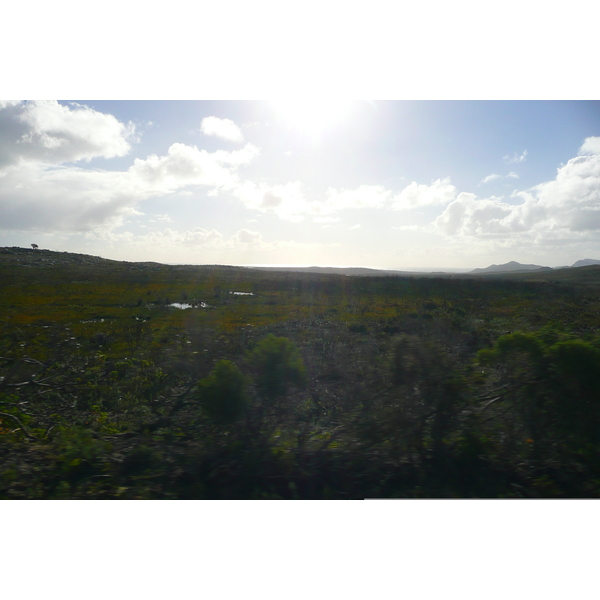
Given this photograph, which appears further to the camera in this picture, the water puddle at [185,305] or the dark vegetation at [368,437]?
the water puddle at [185,305]

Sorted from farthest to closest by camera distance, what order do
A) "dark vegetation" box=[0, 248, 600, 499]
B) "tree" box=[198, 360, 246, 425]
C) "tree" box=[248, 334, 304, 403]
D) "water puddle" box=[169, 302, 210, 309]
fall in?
1. "water puddle" box=[169, 302, 210, 309]
2. "tree" box=[248, 334, 304, 403]
3. "tree" box=[198, 360, 246, 425]
4. "dark vegetation" box=[0, 248, 600, 499]

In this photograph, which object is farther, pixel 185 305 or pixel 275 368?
pixel 185 305

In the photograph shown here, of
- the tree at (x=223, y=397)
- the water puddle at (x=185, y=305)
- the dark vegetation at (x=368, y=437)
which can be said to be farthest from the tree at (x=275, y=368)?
the water puddle at (x=185, y=305)

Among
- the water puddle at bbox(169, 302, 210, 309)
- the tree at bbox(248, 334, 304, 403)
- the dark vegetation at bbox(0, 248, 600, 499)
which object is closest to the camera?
the dark vegetation at bbox(0, 248, 600, 499)

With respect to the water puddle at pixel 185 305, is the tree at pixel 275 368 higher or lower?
higher

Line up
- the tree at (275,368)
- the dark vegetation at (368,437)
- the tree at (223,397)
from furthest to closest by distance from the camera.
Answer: the tree at (275,368) → the tree at (223,397) → the dark vegetation at (368,437)

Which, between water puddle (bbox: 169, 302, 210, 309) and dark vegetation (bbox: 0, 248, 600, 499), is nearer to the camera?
dark vegetation (bbox: 0, 248, 600, 499)

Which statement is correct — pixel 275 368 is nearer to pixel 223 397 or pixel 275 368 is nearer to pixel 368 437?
pixel 223 397

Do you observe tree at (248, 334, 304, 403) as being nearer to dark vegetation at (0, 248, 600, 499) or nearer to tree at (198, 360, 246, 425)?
dark vegetation at (0, 248, 600, 499)

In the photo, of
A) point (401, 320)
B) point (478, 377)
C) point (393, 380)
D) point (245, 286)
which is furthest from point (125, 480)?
point (245, 286)

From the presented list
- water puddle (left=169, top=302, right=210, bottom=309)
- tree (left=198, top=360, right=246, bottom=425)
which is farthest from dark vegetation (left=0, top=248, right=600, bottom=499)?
water puddle (left=169, top=302, right=210, bottom=309)

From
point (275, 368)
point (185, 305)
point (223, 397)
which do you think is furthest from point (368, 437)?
point (185, 305)

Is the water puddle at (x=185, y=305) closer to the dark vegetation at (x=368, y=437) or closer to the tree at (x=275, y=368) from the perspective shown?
the dark vegetation at (x=368, y=437)
